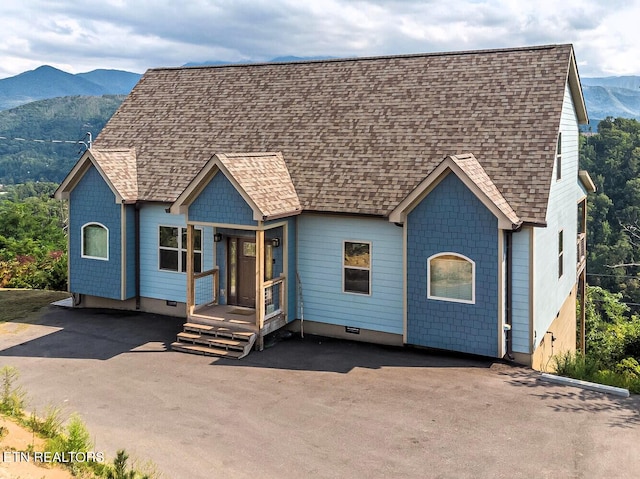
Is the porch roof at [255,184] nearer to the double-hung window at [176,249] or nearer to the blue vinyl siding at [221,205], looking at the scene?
the blue vinyl siding at [221,205]

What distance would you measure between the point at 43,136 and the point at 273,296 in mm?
177588

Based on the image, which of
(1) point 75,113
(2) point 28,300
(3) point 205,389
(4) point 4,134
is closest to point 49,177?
(4) point 4,134

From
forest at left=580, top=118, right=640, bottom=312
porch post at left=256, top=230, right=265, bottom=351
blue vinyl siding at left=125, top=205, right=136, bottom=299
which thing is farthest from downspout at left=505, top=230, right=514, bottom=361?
forest at left=580, top=118, right=640, bottom=312

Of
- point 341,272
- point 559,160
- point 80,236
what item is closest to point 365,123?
point 341,272

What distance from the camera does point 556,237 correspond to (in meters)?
16.5

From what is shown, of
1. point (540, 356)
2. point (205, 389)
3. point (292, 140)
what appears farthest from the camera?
point (292, 140)

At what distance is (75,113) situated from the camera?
7480 inches

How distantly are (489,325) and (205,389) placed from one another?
646 cm

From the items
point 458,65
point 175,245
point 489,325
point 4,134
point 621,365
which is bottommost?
point 621,365

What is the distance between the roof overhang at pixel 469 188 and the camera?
42.6ft

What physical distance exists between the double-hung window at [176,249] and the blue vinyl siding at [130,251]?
880 millimetres

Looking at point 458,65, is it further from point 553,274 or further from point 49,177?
point 49,177

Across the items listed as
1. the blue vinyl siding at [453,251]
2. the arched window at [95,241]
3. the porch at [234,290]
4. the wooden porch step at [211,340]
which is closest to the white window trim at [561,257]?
the blue vinyl siding at [453,251]

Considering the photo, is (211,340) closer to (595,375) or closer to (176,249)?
(176,249)
